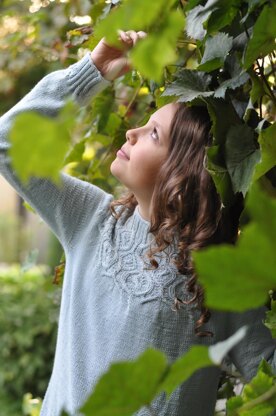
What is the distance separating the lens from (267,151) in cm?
78

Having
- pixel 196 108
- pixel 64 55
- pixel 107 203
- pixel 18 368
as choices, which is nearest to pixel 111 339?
pixel 107 203

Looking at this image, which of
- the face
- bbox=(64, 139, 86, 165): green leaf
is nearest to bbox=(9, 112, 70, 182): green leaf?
the face

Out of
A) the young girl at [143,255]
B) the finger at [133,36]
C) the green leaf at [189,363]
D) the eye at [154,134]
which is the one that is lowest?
→ the young girl at [143,255]

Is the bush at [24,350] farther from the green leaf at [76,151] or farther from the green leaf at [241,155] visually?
the green leaf at [241,155]

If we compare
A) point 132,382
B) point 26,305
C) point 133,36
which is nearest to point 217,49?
point 133,36

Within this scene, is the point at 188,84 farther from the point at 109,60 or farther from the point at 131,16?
the point at 131,16

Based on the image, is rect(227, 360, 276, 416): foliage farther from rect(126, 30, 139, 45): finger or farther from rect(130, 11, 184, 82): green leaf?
rect(126, 30, 139, 45): finger

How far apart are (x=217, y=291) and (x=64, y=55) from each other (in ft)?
4.52

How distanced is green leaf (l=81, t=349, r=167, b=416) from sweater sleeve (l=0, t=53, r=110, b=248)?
0.89m

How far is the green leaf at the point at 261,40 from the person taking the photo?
621 millimetres

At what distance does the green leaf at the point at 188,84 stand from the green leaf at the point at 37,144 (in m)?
0.65

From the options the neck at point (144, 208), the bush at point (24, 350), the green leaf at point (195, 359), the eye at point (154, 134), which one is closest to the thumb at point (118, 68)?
the eye at point (154, 134)

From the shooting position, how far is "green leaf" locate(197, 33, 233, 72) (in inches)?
32.7

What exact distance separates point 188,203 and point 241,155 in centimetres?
33
